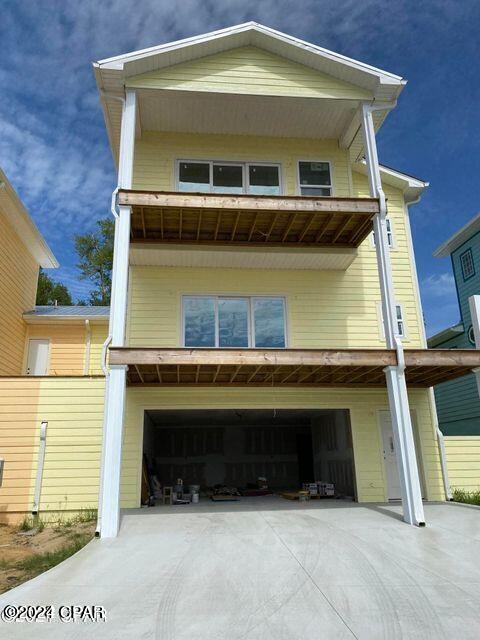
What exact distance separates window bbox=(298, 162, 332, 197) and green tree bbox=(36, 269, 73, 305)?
81.0 ft

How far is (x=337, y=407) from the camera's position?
41.2ft

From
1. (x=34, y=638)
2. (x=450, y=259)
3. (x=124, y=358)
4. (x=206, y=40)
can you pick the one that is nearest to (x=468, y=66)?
(x=450, y=259)

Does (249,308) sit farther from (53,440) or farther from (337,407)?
(53,440)

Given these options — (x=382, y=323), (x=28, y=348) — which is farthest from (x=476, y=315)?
(x=28, y=348)

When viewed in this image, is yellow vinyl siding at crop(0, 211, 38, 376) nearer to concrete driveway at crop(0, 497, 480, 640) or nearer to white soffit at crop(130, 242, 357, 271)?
white soffit at crop(130, 242, 357, 271)

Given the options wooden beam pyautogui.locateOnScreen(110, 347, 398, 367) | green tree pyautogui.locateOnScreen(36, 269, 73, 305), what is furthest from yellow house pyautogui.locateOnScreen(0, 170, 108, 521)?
green tree pyautogui.locateOnScreen(36, 269, 73, 305)

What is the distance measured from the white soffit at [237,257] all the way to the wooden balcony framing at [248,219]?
171 mm

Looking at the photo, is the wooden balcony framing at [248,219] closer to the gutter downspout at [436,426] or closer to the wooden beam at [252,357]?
→ the gutter downspout at [436,426]

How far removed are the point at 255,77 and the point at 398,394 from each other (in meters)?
8.69

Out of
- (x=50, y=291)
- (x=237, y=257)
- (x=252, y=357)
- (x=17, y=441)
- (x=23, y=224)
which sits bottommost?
(x=17, y=441)

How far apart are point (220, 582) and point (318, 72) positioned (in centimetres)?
1198

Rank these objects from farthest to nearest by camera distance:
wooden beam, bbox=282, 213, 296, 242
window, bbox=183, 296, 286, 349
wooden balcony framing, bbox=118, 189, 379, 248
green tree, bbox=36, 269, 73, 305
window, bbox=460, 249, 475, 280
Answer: green tree, bbox=36, 269, 73, 305 < window, bbox=460, 249, 475, 280 < window, bbox=183, 296, 286, 349 < wooden beam, bbox=282, 213, 296, 242 < wooden balcony framing, bbox=118, 189, 379, 248

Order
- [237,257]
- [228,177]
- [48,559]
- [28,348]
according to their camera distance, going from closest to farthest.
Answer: [48,559] → [237,257] → [228,177] → [28,348]

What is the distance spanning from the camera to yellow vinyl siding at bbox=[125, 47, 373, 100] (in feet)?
39.3
